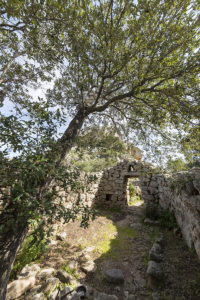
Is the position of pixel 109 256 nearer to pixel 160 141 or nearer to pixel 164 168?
pixel 164 168

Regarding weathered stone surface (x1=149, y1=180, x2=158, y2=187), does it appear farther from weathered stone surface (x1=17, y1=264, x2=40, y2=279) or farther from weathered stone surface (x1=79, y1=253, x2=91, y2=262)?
weathered stone surface (x1=17, y1=264, x2=40, y2=279)

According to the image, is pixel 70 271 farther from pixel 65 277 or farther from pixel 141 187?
pixel 141 187

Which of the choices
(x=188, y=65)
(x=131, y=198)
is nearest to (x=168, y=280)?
(x=188, y=65)

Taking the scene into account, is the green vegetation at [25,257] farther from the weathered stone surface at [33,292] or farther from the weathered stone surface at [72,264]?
the weathered stone surface at [72,264]

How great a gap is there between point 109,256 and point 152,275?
1444 millimetres

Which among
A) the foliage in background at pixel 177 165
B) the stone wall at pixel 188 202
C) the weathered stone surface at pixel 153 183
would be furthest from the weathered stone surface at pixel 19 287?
the weathered stone surface at pixel 153 183

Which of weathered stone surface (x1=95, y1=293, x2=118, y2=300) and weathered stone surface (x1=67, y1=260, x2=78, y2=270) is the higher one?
weathered stone surface (x1=67, y1=260, x2=78, y2=270)

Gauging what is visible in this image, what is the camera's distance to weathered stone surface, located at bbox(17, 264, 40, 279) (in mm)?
2974

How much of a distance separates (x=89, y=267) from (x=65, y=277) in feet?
2.39

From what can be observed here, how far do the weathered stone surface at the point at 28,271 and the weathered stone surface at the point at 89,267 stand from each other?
116 cm

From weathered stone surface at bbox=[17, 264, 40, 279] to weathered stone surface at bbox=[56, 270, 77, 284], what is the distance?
552 millimetres

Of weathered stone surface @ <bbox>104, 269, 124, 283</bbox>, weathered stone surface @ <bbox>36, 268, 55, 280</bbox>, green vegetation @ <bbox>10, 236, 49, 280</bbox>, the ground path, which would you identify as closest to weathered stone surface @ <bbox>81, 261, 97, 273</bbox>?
the ground path

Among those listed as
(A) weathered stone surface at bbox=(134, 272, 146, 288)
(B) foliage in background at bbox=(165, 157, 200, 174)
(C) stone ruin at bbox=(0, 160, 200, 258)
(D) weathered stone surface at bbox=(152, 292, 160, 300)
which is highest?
(B) foliage in background at bbox=(165, 157, 200, 174)

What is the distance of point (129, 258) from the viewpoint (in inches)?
161
